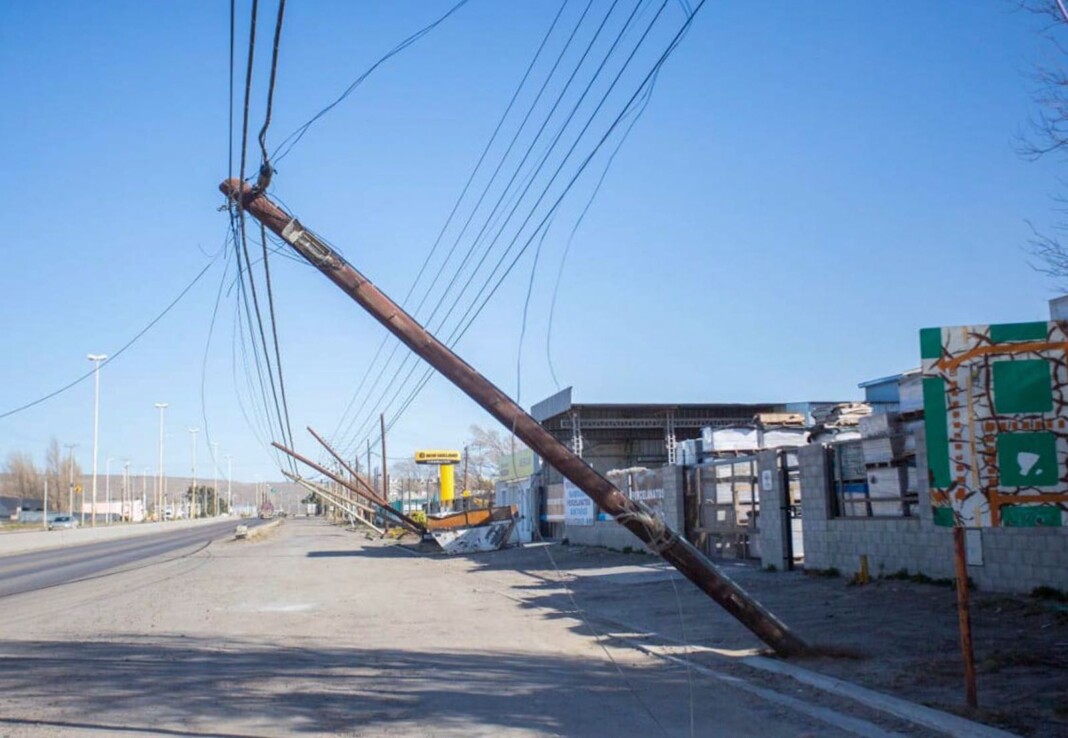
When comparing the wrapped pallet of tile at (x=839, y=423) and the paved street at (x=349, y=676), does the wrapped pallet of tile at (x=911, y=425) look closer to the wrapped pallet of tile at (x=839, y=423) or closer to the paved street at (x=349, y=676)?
the wrapped pallet of tile at (x=839, y=423)

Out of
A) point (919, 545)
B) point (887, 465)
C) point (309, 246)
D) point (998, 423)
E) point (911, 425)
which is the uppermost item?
Result: point (309, 246)

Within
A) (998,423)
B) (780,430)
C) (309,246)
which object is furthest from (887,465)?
(780,430)

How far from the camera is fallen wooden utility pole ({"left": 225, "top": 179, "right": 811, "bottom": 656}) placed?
439 inches

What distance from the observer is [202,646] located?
535 inches

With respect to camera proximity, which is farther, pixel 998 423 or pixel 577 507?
pixel 577 507

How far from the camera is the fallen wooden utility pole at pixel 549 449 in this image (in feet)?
36.6

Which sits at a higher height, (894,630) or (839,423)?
(839,423)

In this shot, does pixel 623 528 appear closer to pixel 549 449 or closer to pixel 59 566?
pixel 549 449

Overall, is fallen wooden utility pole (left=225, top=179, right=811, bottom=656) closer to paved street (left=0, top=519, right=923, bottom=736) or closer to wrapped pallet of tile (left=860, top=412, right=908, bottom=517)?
paved street (left=0, top=519, right=923, bottom=736)

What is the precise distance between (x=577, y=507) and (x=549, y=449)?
26.9 metres

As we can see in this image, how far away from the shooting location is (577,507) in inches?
1492

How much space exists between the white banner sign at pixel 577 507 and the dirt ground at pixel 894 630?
Answer: 1370cm

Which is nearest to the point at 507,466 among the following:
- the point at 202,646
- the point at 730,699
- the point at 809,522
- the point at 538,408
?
the point at 538,408

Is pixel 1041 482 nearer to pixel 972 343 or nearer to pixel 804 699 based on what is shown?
pixel 972 343
